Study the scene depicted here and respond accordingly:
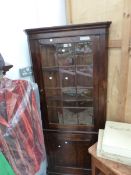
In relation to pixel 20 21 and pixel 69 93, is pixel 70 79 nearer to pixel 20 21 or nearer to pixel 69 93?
pixel 69 93

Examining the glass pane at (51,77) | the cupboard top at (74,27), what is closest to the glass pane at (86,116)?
the glass pane at (51,77)

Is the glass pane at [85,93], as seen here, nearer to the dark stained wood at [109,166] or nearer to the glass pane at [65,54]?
the glass pane at [65,54]

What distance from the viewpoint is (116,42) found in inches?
54.3

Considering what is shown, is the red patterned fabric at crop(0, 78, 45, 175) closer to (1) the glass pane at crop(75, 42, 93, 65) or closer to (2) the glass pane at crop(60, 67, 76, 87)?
(2) the glass pane at crop(60, 67, 76, 87)

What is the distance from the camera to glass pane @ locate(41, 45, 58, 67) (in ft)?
4.80

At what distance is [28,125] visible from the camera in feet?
4.11

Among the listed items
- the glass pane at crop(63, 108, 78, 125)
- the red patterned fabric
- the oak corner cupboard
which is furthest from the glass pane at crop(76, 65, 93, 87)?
the red patterned fabric

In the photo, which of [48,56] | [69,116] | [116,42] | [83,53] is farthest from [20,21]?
[69,116]

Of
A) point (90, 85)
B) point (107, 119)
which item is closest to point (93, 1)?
point (90, 85)

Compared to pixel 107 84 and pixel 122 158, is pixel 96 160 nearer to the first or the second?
pixel 122 158

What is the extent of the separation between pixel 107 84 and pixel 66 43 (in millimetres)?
494

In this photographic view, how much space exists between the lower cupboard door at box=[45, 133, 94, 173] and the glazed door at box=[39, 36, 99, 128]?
0.13 m

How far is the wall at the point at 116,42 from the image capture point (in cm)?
132

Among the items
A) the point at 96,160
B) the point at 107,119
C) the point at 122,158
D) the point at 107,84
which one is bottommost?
the point at 96,160
